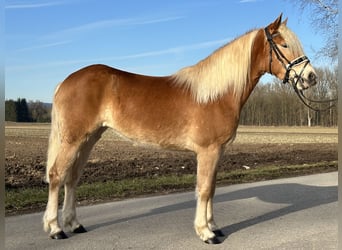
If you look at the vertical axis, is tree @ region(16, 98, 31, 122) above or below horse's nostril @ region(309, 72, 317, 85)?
above

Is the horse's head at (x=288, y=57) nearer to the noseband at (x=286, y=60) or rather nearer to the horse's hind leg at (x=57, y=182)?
the noseband at (x=286, y=60)

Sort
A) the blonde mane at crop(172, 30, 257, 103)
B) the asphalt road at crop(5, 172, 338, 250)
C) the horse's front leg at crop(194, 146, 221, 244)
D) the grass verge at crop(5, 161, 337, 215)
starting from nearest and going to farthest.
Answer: the asphalt road at crop(5, 172, 338, 250) → the horse's front leg at crop(194, 146, 221, 244) → the blonde mane at crop(172, 30, 257, 103) → the grass verge at crop(5, 161, 337, 215)

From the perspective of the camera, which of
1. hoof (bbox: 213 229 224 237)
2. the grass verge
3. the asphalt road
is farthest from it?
the grass verge

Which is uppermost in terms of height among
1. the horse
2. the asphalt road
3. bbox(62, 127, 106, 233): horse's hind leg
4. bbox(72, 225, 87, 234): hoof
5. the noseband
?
the noseband

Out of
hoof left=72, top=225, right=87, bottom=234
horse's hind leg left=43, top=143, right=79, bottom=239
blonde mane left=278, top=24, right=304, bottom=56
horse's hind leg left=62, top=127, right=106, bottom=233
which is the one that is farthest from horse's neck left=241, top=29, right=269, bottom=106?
hoof left=72, top=225, right=87, bottom=234

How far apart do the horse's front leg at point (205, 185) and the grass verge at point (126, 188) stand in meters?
2.67

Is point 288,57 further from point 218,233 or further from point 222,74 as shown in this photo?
point 218,233

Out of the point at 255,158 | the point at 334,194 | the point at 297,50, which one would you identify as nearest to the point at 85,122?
the point at 297,50

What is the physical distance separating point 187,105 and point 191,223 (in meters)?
1.83

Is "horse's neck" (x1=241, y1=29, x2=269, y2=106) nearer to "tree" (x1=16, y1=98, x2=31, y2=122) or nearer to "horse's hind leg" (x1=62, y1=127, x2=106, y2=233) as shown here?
"horse's hind leg" (x1=62, y1=127, x2=106, y2=233)

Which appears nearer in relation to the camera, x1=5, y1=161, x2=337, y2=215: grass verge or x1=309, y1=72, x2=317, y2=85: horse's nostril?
x1=309, y1=72, x2=317, y2=85: horse's nostril

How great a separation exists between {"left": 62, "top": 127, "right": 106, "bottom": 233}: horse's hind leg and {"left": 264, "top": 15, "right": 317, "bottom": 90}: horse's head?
2493 mm

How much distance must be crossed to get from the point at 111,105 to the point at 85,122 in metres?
0.40

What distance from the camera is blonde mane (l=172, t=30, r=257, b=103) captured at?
4781mm
